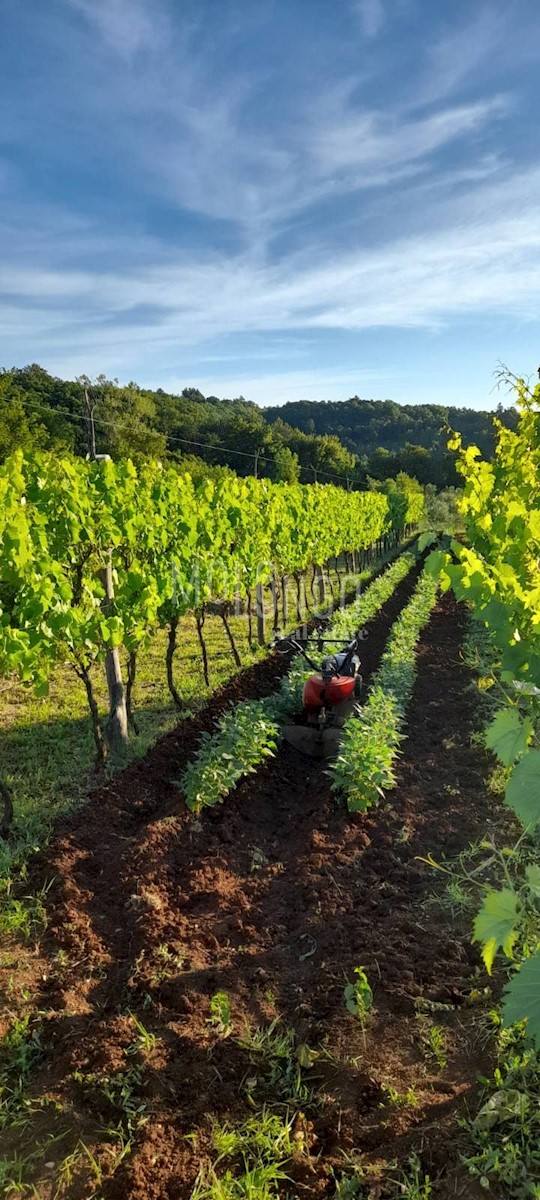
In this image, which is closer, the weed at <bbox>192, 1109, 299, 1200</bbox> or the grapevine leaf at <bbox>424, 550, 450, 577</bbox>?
the weed at <bbox>192, 1109, 299, 1200</bbox>

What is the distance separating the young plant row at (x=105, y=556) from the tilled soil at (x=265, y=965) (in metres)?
1.39

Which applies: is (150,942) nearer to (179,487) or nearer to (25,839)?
(25,839)

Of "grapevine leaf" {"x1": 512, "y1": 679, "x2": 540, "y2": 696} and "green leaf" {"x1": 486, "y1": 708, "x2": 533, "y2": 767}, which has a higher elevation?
"grapevine leaf" {"x1": 512, "y1": 679, "x2": 540, "y2": 696}

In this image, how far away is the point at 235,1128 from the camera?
2611 mm

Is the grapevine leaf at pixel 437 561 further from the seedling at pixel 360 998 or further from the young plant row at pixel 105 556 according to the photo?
the young plant row at pixel 105 556

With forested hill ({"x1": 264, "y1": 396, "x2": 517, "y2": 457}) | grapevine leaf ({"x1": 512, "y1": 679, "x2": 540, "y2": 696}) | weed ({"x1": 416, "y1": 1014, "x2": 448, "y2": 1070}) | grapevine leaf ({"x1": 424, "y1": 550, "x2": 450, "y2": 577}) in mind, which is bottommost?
weed ({"x1": 416, "y1": 1014, "x2": 448, "y2": 1070})

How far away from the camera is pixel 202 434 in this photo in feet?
203

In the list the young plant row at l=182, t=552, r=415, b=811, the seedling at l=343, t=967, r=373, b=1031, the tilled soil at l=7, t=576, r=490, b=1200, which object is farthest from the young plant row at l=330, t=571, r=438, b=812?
the seedling at l=343, t=967, r=373, b=1031

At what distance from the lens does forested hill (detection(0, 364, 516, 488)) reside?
1401 inches

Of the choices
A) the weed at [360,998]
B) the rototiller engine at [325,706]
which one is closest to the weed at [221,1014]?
the weed at [360,998]

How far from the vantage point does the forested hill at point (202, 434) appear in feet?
117

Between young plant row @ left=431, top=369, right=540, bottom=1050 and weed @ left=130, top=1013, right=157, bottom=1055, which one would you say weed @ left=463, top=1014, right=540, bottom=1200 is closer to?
young plant row @ left=431, top=369, right=540, bottom=1050

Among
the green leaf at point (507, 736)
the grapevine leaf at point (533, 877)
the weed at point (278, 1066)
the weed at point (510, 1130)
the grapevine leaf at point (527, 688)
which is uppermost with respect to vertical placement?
→ the grapevine leaf at point (527, 688)

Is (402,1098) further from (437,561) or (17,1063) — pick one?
(437,561)
